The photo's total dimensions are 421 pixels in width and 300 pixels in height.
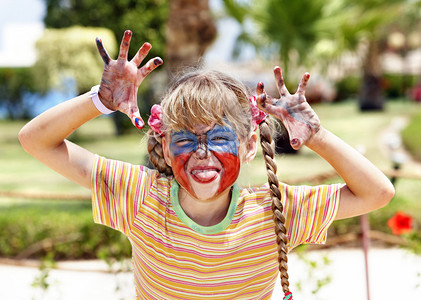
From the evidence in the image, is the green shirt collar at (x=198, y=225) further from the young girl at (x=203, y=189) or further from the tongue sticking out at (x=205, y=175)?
the tongue sticking out at (x=205, y=175)

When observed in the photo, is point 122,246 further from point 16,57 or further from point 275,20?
point 16,57

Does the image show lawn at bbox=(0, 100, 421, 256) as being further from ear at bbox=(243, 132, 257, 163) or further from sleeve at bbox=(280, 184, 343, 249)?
sleeve at bbox=(280, 184, 343, 249)

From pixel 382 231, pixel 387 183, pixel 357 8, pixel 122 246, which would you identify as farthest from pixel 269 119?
pixel 357 8

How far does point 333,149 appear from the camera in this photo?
156 centimetres

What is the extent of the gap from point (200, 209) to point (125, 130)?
14479 mm

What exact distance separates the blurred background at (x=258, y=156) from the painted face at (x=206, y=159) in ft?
0.53

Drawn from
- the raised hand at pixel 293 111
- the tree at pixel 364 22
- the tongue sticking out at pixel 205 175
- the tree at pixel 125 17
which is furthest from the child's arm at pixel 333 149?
the tree at pixel 125 17

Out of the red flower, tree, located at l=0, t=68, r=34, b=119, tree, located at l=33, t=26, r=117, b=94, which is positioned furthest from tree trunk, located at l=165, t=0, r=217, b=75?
tree, located at l=0, t=68, r=34, b=119

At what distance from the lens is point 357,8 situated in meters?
12.0

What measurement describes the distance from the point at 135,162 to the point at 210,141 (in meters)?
8.55

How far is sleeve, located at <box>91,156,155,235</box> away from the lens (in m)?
1.68

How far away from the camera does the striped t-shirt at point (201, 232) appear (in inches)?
63.6

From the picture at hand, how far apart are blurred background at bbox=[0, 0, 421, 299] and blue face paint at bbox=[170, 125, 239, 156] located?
181 mm

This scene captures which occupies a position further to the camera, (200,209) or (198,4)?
(198,4)
